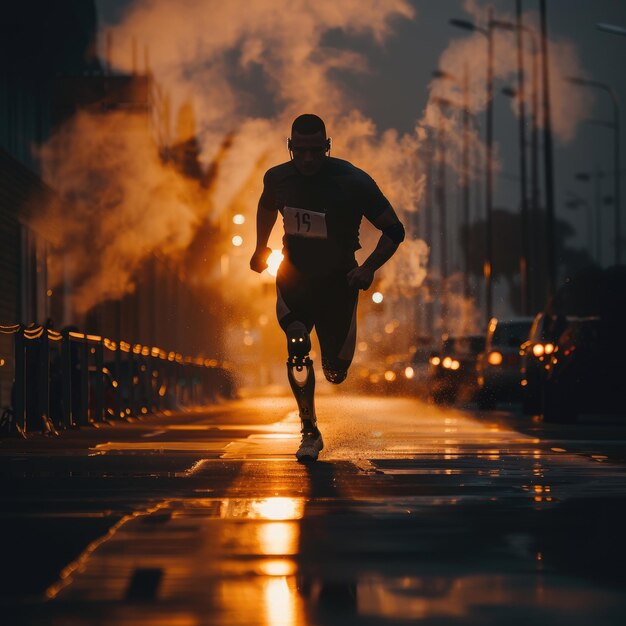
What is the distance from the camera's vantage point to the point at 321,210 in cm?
1218

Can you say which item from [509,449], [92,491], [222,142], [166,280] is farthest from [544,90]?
[92,491]

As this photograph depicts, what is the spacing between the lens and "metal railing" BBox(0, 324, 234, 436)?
2041 centimetres

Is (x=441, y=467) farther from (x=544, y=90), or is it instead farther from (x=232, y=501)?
(x=544, y=90)

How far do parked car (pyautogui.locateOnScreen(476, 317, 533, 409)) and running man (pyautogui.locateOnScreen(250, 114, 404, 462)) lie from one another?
22412 millimetres

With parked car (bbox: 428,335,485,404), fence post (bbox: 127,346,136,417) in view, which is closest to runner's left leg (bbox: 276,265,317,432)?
fence post (bbox: 127,346,136,417)

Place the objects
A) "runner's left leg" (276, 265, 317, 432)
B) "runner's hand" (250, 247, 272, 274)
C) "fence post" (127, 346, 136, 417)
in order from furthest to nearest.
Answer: "fence post" (127, 346, 136, 417) → "runner's hand" (250, 247, 272, 274) → "runner's left leg" (276, 265, 317, 432)

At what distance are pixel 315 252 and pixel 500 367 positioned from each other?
23.4m

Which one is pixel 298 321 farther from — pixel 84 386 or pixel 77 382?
pixel 77 382

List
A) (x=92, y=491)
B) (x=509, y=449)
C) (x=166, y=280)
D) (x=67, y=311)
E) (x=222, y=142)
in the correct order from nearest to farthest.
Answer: (x=92, y=491), (x=509, y=449), (x=67, y=311), (x=222, y=142), (x=166, y=280)

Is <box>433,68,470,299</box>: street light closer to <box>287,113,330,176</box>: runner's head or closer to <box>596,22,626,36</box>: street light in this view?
<box>596,22,626,36</box>: street light

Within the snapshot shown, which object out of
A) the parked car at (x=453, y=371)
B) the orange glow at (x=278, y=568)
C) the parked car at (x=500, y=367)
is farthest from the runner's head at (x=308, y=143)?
the parked car at (x=453, y=371)

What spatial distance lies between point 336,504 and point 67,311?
41.4 meters

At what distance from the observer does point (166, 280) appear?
6981cm

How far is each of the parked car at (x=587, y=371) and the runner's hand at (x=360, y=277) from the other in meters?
11.6
